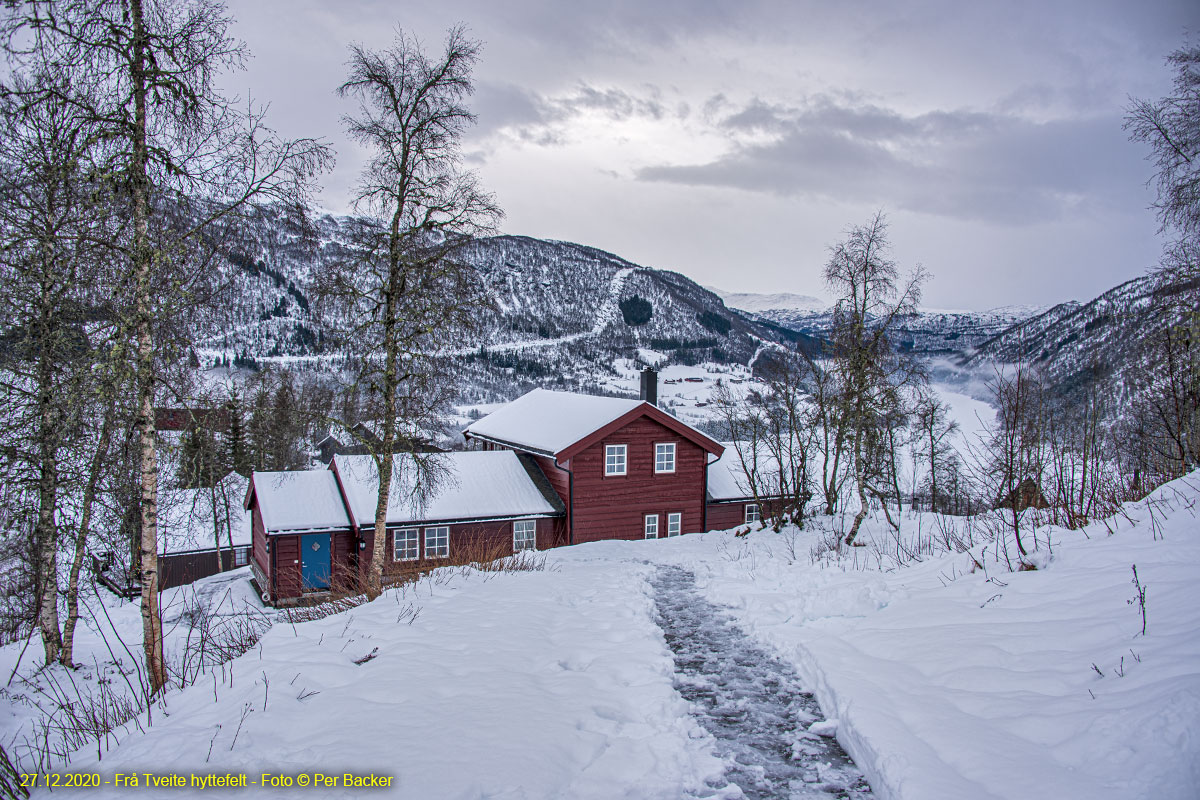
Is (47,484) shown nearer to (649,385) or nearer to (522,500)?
(522,500)

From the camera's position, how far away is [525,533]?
2322 centimetres

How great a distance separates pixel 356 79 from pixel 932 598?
46.1ft

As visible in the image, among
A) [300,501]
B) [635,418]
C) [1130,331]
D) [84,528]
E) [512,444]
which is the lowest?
[300,501]

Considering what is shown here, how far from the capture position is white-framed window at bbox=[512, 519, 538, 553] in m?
23.1

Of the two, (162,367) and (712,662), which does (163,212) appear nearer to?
(162,367)

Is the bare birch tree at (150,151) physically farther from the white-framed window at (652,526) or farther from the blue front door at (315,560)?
the white-framed window at (652,526)

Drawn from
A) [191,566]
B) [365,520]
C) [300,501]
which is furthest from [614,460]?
[191,566]

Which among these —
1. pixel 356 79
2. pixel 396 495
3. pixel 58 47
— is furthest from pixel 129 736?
pixel 396 495

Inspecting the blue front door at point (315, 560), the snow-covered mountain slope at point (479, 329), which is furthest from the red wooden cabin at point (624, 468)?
the blue front door at point (315, 560)

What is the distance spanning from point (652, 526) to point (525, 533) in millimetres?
5144

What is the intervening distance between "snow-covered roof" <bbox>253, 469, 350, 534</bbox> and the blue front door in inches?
25.5

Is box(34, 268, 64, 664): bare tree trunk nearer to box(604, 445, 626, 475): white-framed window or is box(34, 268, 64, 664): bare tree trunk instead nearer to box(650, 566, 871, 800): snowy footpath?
box(650, 566, 871, 800): snowy footpath

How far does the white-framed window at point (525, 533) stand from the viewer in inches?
909

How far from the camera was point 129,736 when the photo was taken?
440 centimetres
